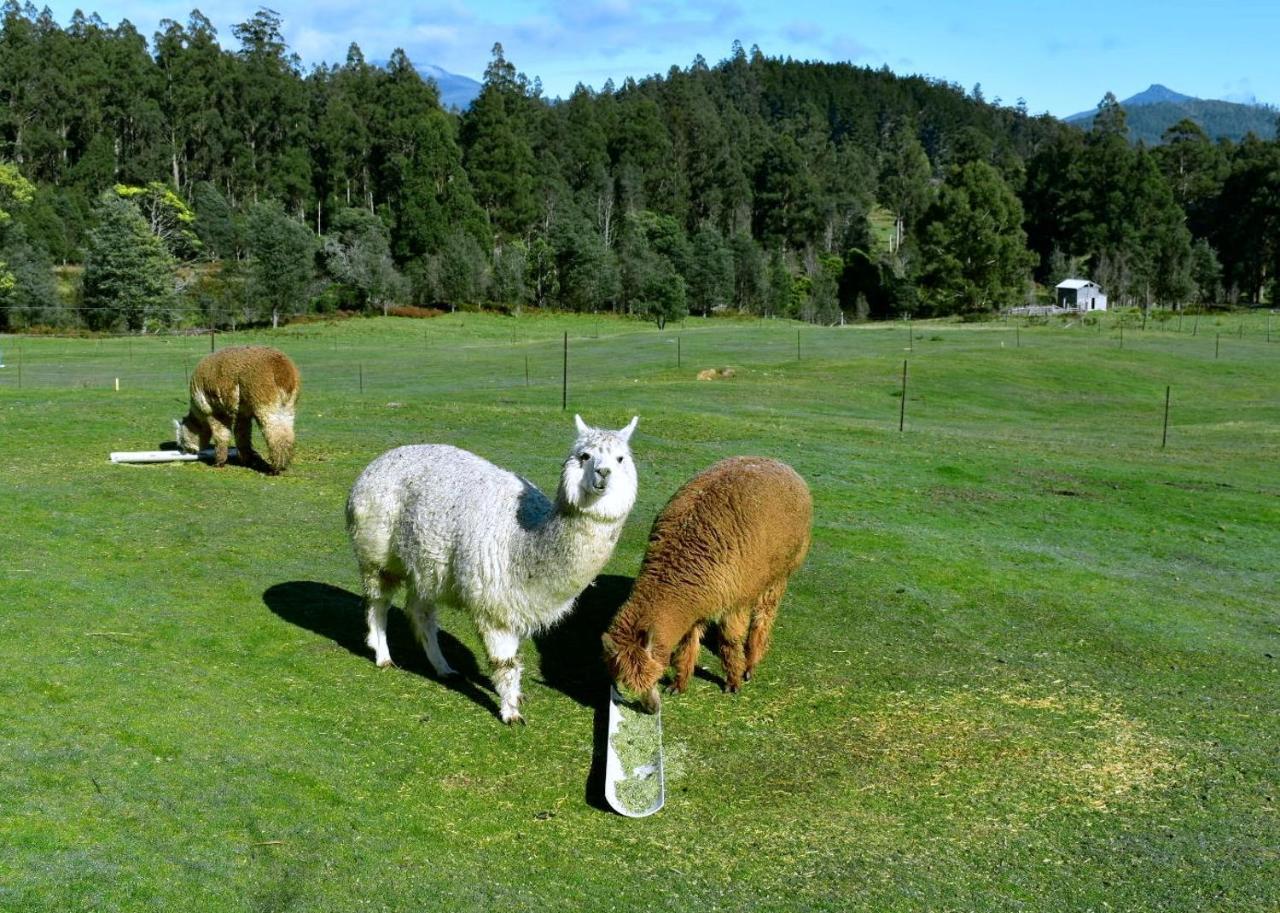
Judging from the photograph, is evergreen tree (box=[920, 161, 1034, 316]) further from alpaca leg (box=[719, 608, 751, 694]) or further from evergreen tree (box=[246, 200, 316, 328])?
alpaca leg (box=[719, 608, 751, 694])

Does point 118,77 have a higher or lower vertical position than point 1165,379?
higher

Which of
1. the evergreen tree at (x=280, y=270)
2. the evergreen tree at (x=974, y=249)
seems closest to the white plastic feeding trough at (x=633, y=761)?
the evergreen tree at (x=280, y=270)

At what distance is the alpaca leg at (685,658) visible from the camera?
9.26m

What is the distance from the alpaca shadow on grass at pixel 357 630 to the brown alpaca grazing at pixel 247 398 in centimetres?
515

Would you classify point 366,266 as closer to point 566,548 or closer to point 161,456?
point 161,456

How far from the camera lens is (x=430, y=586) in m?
9.06

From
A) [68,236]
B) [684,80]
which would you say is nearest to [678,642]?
[68,236]

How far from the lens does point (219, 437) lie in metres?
16.8

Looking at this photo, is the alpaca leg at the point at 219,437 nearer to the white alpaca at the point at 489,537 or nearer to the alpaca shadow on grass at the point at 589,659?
the alpaca shadow on grass at the point at 589,659

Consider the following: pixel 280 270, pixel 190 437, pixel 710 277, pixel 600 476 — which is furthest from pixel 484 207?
pixel 600 476

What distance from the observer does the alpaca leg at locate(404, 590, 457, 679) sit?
952 cm

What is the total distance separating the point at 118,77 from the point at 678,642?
115614 mm

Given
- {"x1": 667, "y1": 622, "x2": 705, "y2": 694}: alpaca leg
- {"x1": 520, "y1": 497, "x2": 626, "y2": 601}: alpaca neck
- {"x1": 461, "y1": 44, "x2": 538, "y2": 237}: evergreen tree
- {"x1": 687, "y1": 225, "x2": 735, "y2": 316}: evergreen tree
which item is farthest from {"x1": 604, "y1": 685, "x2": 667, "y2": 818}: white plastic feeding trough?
{"x1": 461, "y1": 44, "x2": 538, "y2": 237}: evergreen tree

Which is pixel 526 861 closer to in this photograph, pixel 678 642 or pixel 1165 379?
pixel 678 642
